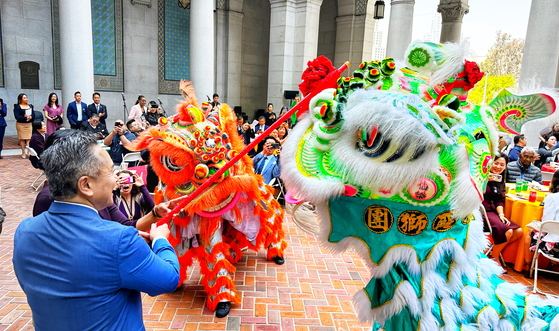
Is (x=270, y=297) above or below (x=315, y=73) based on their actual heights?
below

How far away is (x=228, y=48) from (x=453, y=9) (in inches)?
415

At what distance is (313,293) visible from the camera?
4055mm

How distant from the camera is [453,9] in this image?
16156 millimetres

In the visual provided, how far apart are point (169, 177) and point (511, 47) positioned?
47.0m

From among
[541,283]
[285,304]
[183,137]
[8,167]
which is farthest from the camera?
[8,167]

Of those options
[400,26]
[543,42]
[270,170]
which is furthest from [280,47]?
[543,42]

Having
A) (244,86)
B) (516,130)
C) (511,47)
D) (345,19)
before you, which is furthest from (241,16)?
(511,47)

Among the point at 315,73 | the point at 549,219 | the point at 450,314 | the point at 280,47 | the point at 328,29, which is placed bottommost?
the point at 549,219

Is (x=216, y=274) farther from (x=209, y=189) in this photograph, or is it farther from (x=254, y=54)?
(x=254, y=54)

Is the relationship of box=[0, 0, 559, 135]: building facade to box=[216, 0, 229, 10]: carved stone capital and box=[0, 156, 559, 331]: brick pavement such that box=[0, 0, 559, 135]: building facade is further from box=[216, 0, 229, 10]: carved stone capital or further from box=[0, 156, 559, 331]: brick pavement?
box=[0, 156, 559, 331]: brick pavement

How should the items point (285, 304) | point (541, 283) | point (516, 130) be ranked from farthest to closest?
point (541, 283)
point (285, 304)
point (516, 130)

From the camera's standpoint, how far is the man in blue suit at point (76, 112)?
Result: 904 centimetres

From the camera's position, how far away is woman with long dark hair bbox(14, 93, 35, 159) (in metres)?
9.95

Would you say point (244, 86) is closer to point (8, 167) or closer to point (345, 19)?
point (345, 19)
